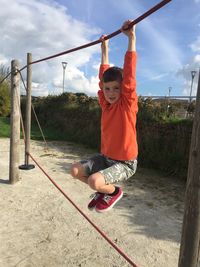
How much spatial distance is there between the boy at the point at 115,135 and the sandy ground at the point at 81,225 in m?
1.59

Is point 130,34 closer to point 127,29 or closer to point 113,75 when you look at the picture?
point 127,29

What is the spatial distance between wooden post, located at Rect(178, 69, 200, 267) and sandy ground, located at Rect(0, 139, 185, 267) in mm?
2221

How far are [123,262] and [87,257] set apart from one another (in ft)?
1.36

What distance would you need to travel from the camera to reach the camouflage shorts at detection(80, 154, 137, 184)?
2572 millimetres

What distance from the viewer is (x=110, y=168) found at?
2.59 metres

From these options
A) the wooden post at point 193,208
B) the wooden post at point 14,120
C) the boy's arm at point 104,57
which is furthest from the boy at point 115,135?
the wooden post at point 14,120

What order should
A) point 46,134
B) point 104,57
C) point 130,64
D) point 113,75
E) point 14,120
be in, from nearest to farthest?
point 130,64
point 113,75
point 104,57
point 14,120
point 46,134

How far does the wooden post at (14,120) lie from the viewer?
21.0 ft

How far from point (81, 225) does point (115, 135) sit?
2.61 meters

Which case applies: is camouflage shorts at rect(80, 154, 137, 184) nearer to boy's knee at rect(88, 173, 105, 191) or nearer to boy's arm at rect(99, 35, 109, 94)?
boy's knee at rect(88, 173, 105, 191)

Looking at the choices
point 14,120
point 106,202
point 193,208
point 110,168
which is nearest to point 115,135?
point 110,168

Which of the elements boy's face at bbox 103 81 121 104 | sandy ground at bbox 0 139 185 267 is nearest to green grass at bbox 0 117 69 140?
sandy ground at bbox 0 139 185 267

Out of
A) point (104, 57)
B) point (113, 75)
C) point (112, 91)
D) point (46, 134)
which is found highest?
point (104, 57)

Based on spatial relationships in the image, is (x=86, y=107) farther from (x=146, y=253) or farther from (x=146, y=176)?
(x=146, y=253)
